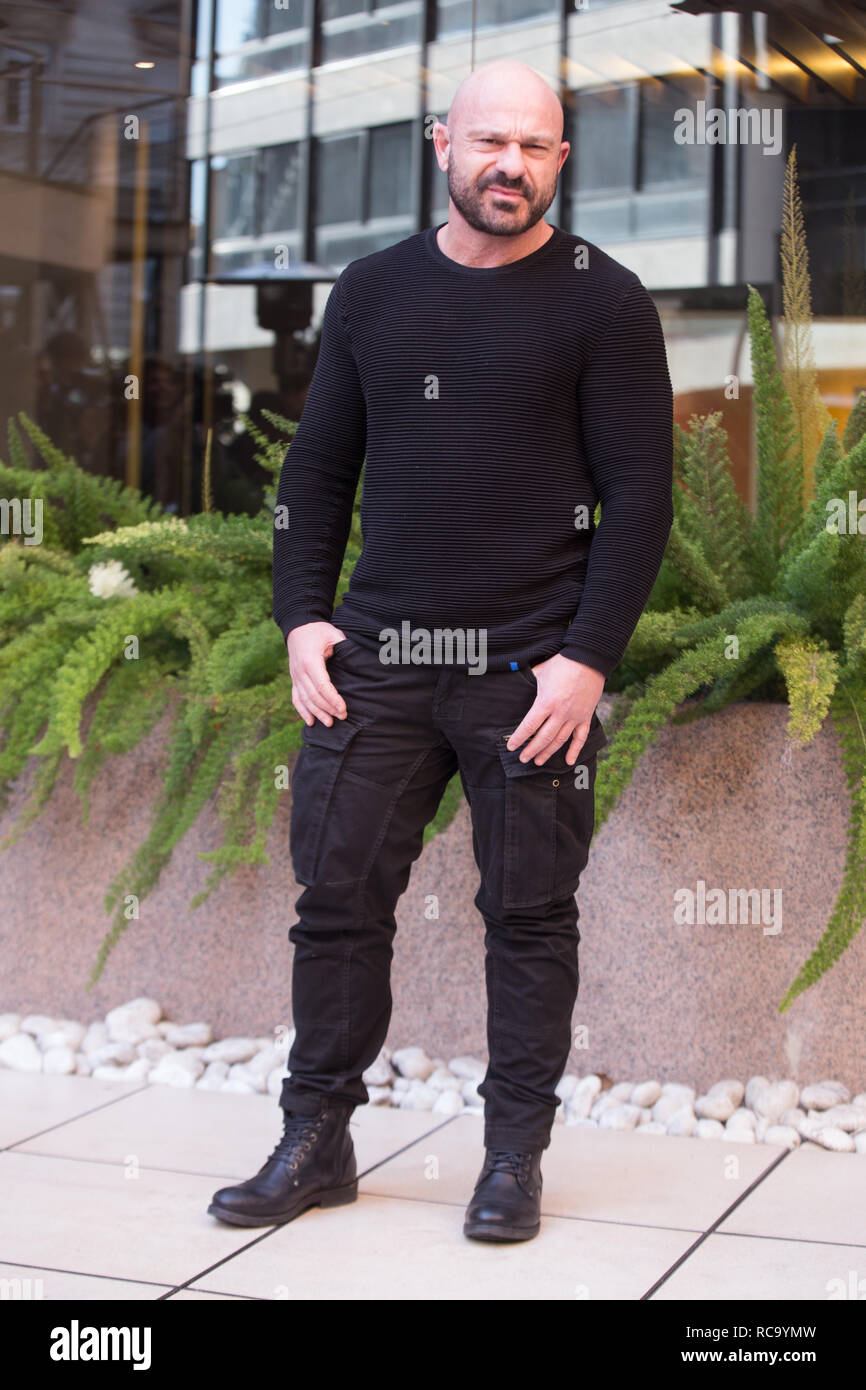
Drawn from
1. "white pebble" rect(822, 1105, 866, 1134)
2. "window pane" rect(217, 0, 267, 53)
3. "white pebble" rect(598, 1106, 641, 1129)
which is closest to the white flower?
"white pebble" rect(598, 1106, 641, 1129)

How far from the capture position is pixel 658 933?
2160 mm

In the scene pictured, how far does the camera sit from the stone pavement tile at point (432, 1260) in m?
1.53

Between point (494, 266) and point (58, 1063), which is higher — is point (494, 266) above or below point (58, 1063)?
above

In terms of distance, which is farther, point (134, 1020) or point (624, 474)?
point (134, 1020)

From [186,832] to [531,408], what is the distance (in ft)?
3.42

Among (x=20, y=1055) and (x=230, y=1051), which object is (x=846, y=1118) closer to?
(x=230, y=1051)

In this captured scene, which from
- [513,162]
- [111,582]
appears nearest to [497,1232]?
[513,162]

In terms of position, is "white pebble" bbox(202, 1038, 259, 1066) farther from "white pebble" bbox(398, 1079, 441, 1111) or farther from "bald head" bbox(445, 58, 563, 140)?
"bald head" bbox(445, 58, 563, 140)

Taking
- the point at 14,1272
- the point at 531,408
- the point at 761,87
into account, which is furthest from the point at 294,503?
the point at 761,87

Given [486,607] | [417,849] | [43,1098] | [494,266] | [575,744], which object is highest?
[494,266]

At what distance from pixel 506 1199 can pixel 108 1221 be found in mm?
477

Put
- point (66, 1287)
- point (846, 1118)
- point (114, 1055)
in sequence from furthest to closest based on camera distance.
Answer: point (114, 1055)
point (846, 1118)
point (66, 1287)

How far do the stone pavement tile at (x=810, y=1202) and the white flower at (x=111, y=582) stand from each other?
1.38 m

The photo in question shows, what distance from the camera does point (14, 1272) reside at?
1569 mm
